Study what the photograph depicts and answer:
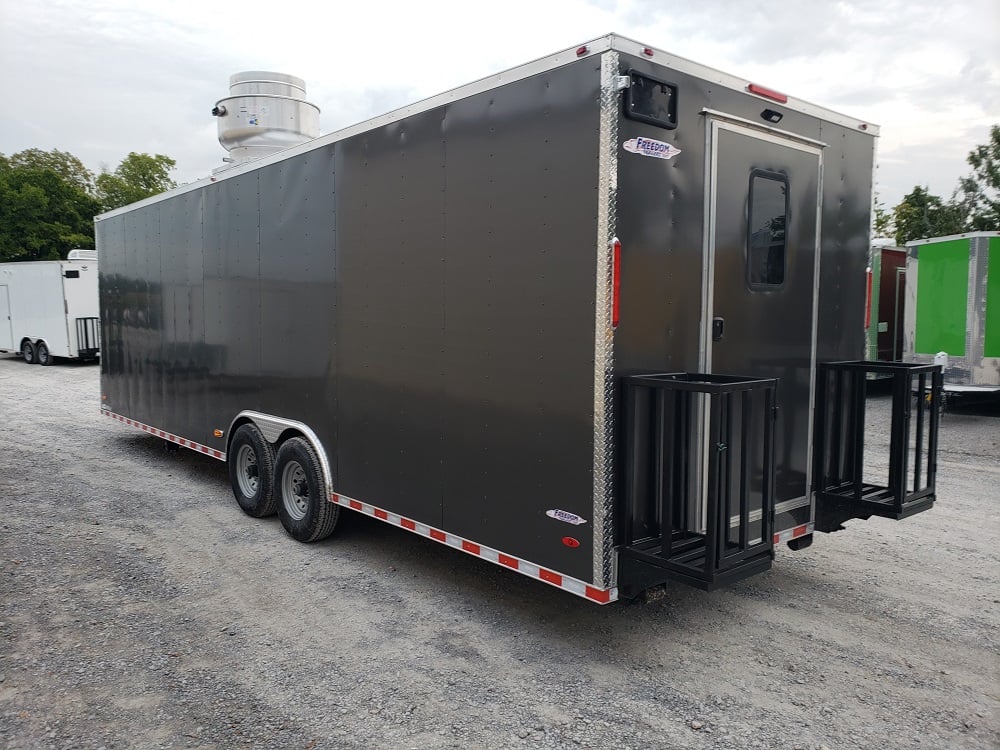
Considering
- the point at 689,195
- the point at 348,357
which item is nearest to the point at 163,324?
the point at 348,357

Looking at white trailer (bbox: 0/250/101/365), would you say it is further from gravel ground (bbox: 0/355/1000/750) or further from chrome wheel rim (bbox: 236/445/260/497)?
gravel ground (bbox: 0/355/1000/750)

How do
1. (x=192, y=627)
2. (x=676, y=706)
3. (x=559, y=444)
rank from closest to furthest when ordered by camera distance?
(x=676, y=706) → (x=559, y=444) → (x=192, y=627)

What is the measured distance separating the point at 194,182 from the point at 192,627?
451cm

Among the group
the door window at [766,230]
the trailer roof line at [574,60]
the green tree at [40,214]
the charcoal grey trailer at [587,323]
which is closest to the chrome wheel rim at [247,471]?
the charcoal grey trailer at [587,323]

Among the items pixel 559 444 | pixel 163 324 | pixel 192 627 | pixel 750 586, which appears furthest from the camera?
pixel 163 324

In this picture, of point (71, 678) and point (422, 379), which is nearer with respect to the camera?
point (71, 678)

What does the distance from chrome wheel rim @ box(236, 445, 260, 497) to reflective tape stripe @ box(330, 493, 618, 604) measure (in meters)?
1.63

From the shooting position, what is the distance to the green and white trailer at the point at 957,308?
1106 centimetres

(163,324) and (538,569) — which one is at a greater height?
(163,324)

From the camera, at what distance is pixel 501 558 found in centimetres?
408

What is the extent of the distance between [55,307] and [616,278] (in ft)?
71.5

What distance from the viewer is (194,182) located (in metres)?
7.20

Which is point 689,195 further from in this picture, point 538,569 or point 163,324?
point 163,324

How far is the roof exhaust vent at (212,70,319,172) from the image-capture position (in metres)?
7.78
